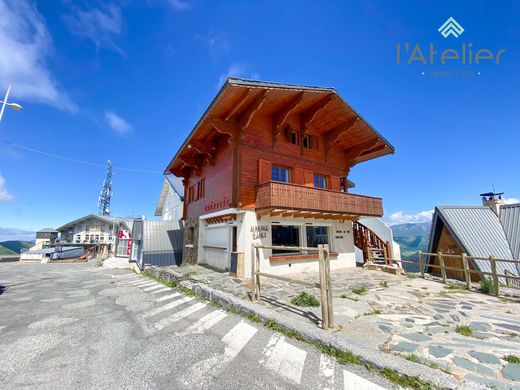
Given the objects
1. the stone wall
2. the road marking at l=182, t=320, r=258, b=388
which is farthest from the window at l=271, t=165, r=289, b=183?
the road marking at l=182, t=320, r=258, b=388

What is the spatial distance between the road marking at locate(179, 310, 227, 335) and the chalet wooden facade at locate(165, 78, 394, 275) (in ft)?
14.2

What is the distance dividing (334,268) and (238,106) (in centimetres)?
1105

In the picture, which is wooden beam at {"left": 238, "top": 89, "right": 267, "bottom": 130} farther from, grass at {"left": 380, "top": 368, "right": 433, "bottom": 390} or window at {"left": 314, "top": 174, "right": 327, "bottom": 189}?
grass at {"left": 380, "top": 368, "right": 433, "bottom": 390}

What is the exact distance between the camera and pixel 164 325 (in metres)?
5.35

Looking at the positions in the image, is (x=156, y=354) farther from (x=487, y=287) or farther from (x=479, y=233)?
(x=479, y=233)

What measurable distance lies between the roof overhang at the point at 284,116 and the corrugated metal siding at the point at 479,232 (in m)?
7.09

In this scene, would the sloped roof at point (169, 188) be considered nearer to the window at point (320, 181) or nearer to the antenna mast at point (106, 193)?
the window at point (320, 181)

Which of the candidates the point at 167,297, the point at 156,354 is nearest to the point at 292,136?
the point at 167,297

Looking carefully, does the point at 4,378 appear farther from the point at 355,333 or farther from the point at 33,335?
the point at 355,333

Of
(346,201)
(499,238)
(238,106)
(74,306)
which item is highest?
(238,106)

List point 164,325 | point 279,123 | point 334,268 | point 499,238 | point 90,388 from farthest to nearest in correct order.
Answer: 1. point 499,238
2. point 334,268
3. point 279,123
4. point 164,325
5. point 90,388

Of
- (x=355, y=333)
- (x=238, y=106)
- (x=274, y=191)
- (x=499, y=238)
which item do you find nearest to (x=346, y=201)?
(x=274, y=191)

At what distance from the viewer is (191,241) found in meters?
17.2

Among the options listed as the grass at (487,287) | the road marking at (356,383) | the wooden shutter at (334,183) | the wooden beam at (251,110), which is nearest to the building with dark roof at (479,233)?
the grass at (487,287)
